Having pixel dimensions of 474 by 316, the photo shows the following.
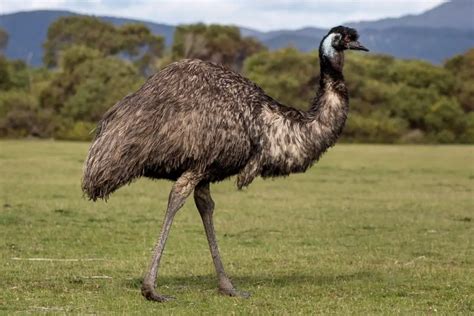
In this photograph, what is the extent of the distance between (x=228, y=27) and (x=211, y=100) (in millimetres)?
98953

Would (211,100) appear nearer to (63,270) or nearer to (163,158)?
(163,158)

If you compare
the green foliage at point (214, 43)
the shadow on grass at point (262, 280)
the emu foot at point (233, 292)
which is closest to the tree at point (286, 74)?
the green foliage at point (214, 43)

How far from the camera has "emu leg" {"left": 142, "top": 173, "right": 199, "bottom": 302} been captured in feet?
29.3

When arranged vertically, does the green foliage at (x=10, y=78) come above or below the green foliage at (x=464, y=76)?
below

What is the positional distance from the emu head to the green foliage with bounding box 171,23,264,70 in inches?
3294

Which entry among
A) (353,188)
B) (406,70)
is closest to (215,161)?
(353,188)

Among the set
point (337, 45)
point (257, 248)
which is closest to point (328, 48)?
point (337, 45)

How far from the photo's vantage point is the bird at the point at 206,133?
9.19 metres

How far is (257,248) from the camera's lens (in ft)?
45.1

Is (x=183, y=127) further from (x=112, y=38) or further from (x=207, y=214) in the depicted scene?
(x=112, y=38)

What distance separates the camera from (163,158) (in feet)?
30.2

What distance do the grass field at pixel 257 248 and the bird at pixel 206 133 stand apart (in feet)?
2.53

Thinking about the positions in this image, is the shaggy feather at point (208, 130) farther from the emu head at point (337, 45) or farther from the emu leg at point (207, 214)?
→ the emu leg at point (207, 214)

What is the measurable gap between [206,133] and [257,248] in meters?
4.80
